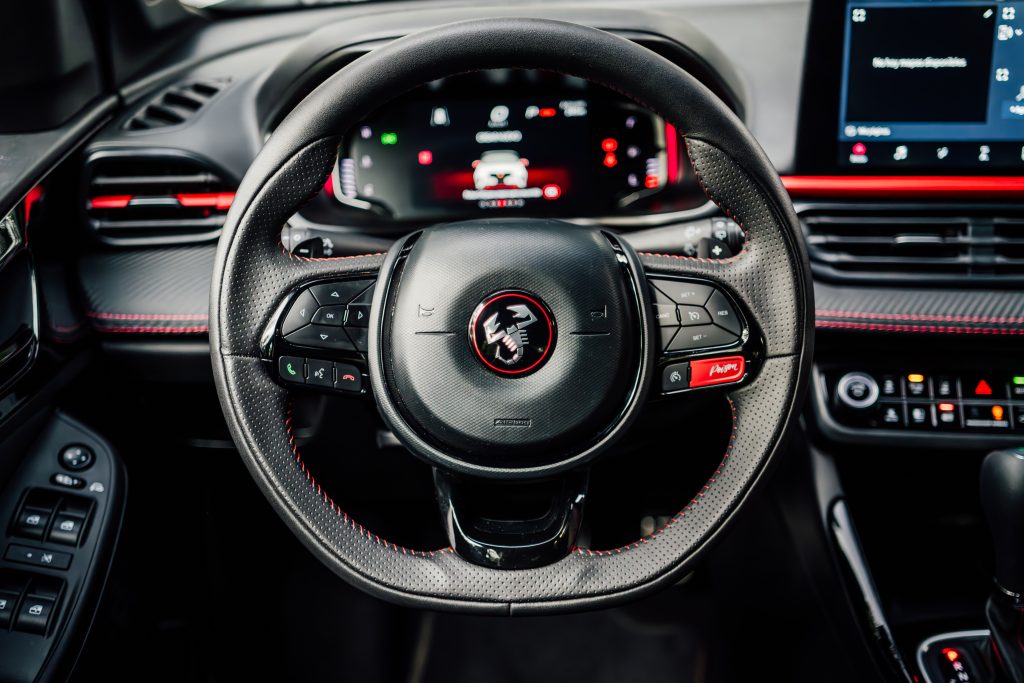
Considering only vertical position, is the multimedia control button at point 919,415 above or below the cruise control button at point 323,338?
below

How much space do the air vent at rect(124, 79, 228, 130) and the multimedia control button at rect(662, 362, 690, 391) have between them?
0.98m

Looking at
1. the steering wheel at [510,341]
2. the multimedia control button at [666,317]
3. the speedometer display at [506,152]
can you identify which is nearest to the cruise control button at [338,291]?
the steering wheel at [510,341]

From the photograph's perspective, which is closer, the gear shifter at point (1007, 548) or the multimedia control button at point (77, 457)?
the gear shifter at point (1007, 548)

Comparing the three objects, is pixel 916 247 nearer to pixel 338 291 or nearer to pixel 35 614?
pixel 338 291

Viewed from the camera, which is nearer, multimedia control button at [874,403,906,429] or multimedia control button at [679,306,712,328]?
multimedia control button at [679,306,712,328]

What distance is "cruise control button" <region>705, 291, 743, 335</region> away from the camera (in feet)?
3.35

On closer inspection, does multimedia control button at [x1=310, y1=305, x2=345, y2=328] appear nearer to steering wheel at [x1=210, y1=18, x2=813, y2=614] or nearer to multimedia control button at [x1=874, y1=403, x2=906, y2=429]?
steering wheel at [x1=210, y1=18, x2=813, y2=614]

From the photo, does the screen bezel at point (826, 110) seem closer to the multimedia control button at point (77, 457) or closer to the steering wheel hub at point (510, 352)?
the steering wheel hub at point (510, 352)

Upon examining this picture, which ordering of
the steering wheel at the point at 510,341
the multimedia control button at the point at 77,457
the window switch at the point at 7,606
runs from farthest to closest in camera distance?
1. the multimedia control button at the point at 77,457
2. the window switch at the point at 7,606
3. the steering wheel at the point at 510,341

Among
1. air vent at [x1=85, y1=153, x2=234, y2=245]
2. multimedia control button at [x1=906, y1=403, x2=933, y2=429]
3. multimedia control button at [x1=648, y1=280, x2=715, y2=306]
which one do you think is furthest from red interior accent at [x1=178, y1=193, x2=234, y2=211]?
multimedia control button at [x1=906, y1=403, x2=933, y2=429]

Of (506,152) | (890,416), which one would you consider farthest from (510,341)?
(890,416)

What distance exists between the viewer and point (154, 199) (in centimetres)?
152

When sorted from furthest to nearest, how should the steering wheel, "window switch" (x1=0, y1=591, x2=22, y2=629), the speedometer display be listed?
the speedometer display
"window switch" (x1=0, y1=591, x2=22, y2=629)
the steering wheel

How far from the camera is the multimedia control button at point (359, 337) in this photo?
1.02 m
